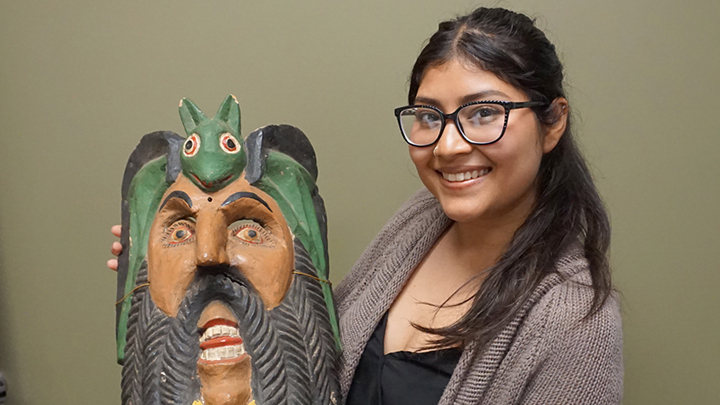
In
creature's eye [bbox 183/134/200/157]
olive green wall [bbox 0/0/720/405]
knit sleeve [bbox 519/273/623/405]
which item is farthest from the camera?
olive green wall [bbox 0/0/720/405]

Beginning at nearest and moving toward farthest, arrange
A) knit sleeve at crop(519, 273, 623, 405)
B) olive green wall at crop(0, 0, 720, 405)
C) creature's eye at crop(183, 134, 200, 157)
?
knit sleeve at crop(519, 273, 623, 405), creature's eye at crop(183, 134, 200, 157), olive green wall at crop(0, 0, 720, 405)

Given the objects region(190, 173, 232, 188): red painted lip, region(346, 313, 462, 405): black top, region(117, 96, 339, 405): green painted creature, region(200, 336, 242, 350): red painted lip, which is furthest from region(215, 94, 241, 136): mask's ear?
region(346, 313, 462, 405): black top

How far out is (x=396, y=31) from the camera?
156 centimetres

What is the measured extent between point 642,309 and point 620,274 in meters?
0.10

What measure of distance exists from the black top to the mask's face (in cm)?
25

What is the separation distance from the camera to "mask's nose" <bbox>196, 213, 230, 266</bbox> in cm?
99

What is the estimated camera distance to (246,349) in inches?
41.0

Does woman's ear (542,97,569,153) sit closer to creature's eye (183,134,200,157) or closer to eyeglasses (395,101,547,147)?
eyeglasses (395,101,547,147)

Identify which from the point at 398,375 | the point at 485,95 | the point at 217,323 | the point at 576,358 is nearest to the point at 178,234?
the point at 217,323

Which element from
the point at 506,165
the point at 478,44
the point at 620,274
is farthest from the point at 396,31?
the point at 620,274

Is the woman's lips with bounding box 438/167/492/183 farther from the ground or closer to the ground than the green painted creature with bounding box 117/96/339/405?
farther from the ground

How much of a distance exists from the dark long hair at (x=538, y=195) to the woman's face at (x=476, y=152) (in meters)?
0.02

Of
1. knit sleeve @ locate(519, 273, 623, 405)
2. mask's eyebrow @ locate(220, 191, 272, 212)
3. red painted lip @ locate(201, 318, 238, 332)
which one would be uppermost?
mask's eyebrow @ locate(220, 191, 272, 212)

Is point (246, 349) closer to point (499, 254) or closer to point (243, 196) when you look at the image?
point (243, 196)
